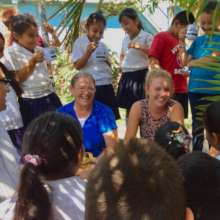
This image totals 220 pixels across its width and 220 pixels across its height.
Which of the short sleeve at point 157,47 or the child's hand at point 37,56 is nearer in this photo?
the child's hand at point 37,56

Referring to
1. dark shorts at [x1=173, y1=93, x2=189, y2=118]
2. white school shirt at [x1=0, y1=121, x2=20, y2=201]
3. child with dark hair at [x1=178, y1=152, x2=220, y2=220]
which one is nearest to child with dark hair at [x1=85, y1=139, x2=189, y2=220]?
child with dark hair at [x1=178, y1=152, x2=220, y2=220]

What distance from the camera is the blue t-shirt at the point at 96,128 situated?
11.5 ft

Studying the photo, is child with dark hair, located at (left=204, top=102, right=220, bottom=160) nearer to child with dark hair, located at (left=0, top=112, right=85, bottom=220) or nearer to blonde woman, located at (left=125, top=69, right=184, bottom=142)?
child with dark hair, located at (left=0, top=112, right=85, bottom=220)

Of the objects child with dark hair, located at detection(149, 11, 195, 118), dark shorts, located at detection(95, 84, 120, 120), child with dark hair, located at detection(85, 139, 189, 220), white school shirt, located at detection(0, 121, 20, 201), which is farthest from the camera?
dark shorts, located at detection(95, 84, 120, 120)

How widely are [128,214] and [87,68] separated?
12.7 ft

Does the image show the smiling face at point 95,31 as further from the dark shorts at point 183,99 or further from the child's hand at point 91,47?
the dark shorts at point 183,99

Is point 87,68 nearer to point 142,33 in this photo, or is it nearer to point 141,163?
point 142,33

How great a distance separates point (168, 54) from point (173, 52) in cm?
7

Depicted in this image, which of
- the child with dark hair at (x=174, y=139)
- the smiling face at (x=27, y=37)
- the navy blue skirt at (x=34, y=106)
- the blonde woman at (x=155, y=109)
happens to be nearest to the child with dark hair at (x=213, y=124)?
the child with dark hair at (x=174, y=139)

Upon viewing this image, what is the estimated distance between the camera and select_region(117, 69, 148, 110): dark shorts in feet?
16.6

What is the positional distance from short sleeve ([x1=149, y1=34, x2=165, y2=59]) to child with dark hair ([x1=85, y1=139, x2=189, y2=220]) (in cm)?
378

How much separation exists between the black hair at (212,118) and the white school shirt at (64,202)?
1007 mm

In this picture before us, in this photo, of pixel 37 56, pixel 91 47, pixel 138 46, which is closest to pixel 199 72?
pixel 138 46

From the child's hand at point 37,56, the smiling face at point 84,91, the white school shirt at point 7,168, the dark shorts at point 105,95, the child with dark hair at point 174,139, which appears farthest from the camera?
the dark shorts at point 105,95
